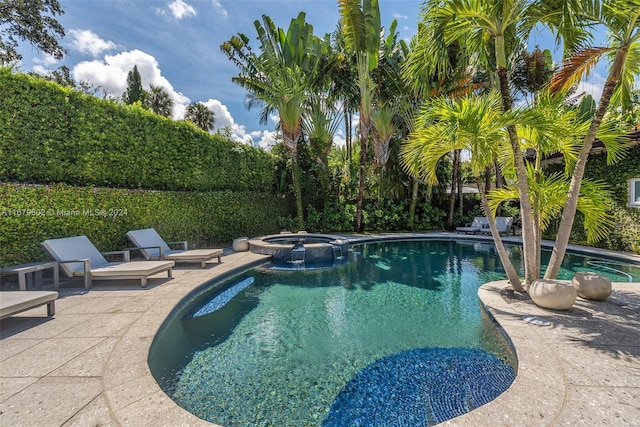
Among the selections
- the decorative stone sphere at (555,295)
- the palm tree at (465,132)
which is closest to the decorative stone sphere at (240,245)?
the palm tree at (465,132)

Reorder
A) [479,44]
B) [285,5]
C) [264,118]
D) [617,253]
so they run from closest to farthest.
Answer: [479,44] → [617,253] → [285,5] → [264,118]

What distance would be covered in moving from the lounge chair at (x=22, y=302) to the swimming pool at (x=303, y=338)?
1.78 meters

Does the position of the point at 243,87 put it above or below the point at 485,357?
above

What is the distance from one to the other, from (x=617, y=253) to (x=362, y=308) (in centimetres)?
1122

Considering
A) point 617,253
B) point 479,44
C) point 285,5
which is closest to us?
point 479,44

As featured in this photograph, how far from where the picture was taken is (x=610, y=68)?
5.23 metres

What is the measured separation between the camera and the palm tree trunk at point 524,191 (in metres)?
5.43

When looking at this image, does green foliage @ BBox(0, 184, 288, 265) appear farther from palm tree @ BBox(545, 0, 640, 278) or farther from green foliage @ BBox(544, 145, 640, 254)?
green foliage @ BBox(544, 145, 640, 254)

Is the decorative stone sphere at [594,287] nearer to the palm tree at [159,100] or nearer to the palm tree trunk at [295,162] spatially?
the palm tree trunk at [295,162]

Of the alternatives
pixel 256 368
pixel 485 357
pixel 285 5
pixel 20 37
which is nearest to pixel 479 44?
pixel 485 357

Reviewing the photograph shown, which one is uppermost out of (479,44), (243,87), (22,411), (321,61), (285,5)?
(285,5)

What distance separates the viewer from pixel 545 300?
16.2ft

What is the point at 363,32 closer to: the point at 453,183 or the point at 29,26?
the point at 453,183

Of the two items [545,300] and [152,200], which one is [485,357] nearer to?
[545,300]
